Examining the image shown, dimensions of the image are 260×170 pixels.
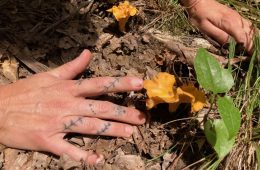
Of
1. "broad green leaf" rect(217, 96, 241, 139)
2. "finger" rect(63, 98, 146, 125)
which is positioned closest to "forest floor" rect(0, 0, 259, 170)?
"finger" rect(63, 98, 146, 125)

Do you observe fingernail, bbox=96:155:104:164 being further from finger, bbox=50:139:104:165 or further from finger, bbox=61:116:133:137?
finger, bbox=61:116:133:137

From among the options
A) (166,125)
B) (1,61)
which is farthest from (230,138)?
(1,61)

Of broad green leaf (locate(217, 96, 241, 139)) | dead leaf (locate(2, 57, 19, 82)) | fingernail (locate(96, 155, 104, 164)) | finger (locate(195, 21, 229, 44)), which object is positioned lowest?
fingernail (locate(96, 155, 104, 164))

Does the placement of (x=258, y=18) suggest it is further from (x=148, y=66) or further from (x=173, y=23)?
(x=148, y=66)

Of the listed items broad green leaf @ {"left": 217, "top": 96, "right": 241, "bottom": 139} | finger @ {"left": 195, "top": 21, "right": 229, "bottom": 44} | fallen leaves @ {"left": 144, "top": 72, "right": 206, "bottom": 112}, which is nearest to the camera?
broad green leaf @ {"left": 217, "top": 96, "right": 241, "bottom": 139}

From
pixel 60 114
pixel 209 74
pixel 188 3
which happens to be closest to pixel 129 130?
pixel 60 114

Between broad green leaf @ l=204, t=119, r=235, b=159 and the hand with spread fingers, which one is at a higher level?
broad green leaf @ l=204, t=119, r=235, b=159
